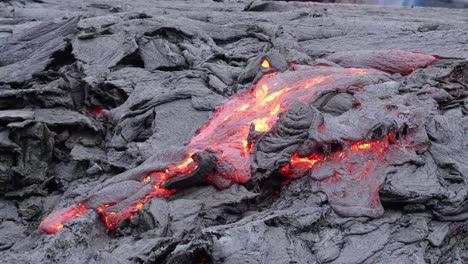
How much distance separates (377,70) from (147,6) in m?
6.57

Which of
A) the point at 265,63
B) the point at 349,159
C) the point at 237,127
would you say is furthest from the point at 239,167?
the point at 265,63

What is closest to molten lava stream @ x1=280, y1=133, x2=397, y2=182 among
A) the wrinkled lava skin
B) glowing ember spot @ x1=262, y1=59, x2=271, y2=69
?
the wrinkled lava skin

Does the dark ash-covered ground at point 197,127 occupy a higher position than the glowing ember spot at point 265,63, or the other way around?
the glowing ember spot at point 265,63

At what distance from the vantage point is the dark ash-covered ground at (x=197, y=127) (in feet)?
16.3

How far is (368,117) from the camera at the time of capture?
5922 mm

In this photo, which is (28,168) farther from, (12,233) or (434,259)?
(434,259)

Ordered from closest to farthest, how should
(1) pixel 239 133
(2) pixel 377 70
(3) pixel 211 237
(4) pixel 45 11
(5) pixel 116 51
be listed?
(3) pixel 211 237
(1) pixel 239 133
(2) pixel 377 70
(5) pixel 116 51
(4) pixel 45 11

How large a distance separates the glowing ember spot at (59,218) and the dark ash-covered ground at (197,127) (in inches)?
5.8

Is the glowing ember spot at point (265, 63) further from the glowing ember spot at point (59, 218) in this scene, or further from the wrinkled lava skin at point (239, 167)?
the glowing ember spot at point (59, 218)

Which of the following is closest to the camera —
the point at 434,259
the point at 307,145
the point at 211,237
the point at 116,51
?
the point at 211,237

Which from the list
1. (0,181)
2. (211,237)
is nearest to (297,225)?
(211,237)

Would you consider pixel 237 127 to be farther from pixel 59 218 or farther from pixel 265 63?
pixel 59 218

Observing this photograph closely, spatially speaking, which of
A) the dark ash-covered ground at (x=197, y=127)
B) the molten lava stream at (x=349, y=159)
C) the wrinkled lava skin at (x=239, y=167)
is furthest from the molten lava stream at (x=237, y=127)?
the molten lava stream at (x=349, y=159)

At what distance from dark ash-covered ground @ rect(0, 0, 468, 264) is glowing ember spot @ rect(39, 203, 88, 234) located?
0.15 meters
